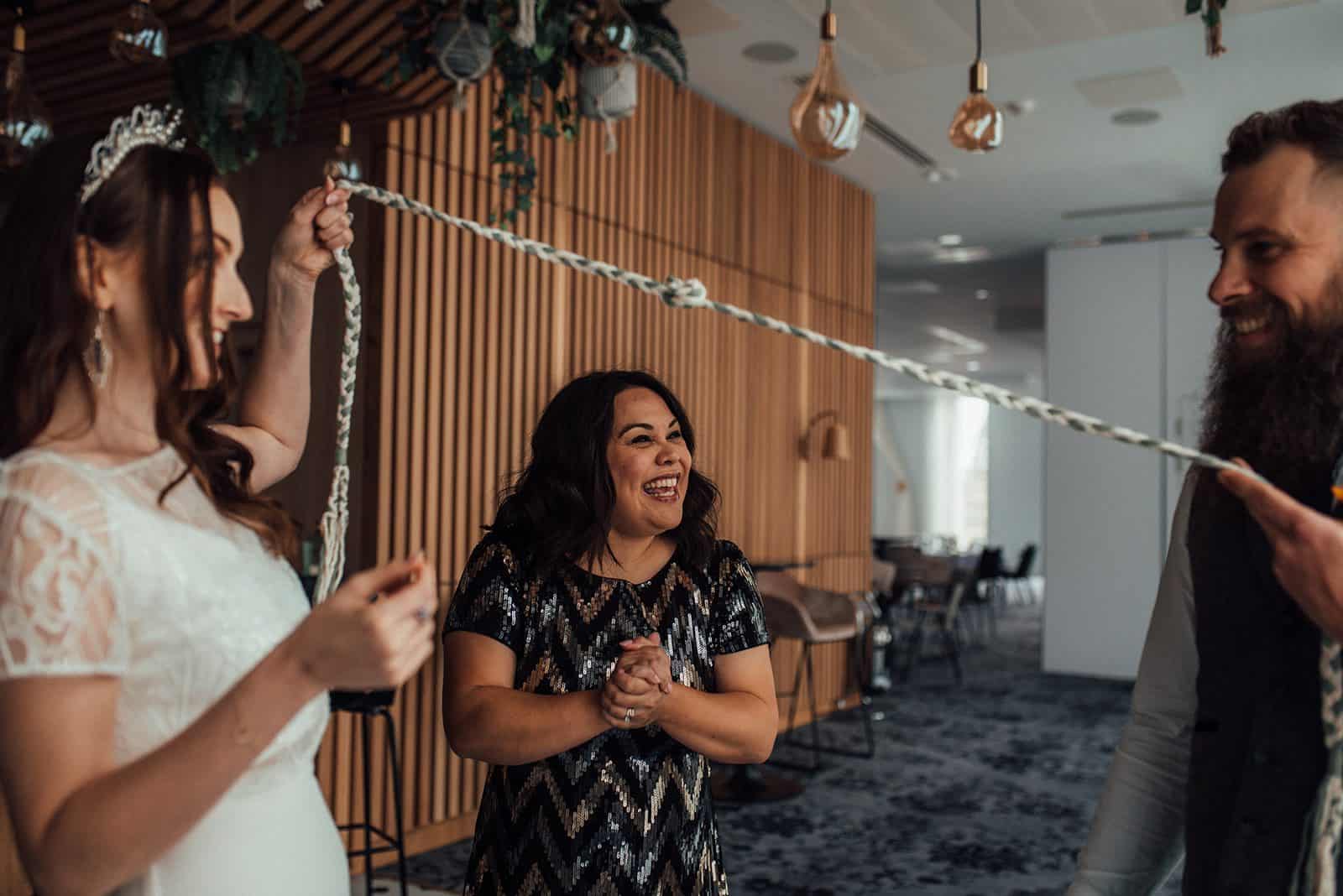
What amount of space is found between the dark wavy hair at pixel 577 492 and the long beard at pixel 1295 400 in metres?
A: 1.09

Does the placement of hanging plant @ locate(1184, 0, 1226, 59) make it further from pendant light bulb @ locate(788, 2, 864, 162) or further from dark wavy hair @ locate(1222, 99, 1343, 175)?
dark wavy hair @ locate(1222, 99, 1343, 175)

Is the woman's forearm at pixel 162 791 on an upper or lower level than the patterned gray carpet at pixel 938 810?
upper

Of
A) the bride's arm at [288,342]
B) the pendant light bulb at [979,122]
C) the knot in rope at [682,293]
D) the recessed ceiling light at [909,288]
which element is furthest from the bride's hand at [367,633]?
the recessed ceiling light at [909,288]

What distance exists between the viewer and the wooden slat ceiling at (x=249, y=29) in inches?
156

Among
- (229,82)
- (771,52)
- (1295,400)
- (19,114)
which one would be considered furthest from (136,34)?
(771,52)

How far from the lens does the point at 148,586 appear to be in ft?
3.64

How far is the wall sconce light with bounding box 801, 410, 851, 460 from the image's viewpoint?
312 inches

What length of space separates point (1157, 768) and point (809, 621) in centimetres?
473

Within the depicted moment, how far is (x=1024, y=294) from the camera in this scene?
12844 millimetres

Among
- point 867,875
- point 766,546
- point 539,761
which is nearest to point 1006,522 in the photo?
point 766,546

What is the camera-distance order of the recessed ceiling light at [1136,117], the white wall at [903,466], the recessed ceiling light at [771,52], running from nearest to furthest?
the recessed ceiling light at [771,52], the recessed ceiling light at [1136,117], the white wall at [903,466]

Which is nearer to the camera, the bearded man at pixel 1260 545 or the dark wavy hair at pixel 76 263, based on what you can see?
the dark wavy hair at pixel 76 263

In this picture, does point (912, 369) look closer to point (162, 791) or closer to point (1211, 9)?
point (162, 791)

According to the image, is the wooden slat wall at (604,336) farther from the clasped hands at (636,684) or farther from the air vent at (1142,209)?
the clasped hands at (636,684)
